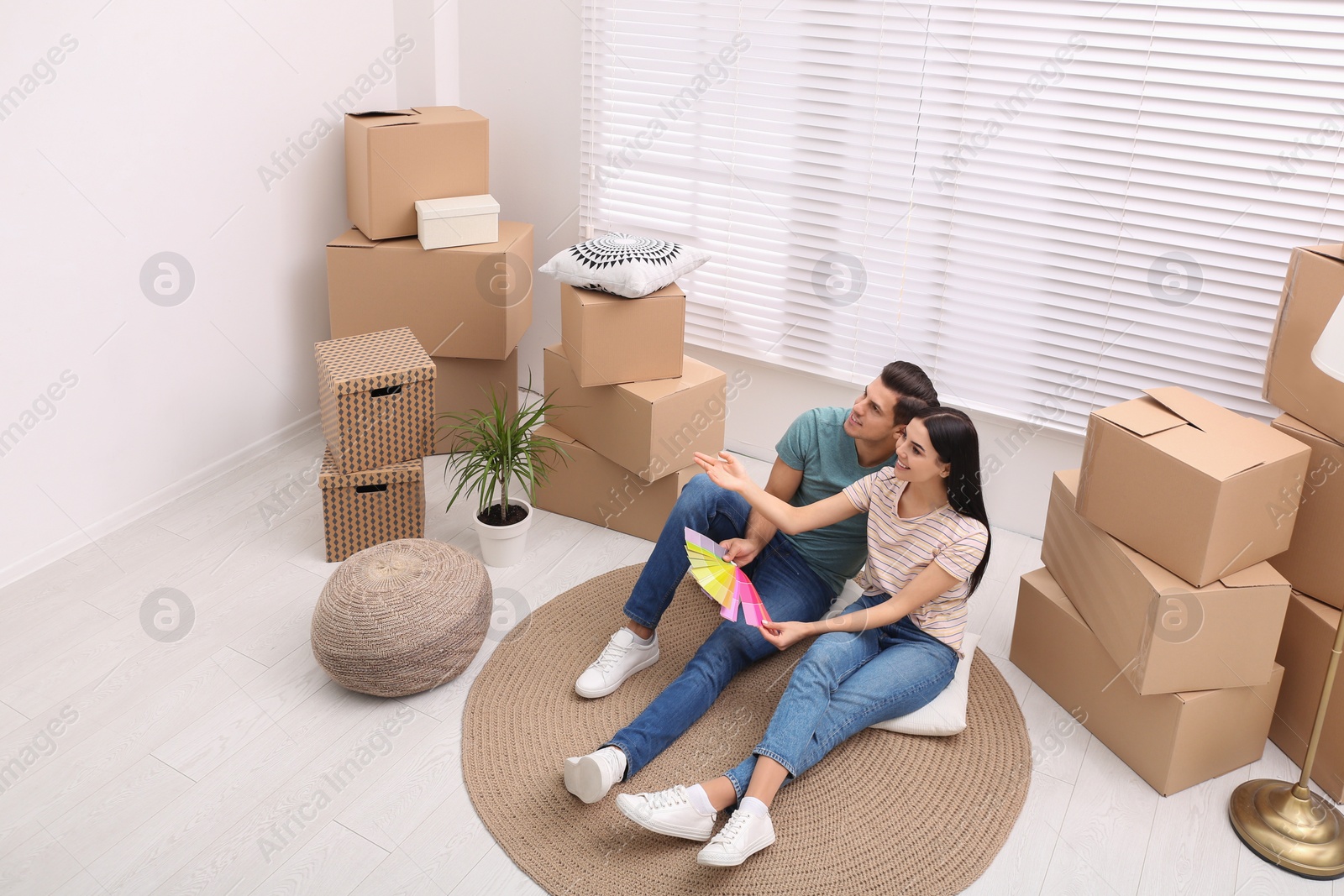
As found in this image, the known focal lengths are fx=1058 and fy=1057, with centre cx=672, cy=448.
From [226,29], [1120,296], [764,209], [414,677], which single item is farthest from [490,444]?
[1120,296]

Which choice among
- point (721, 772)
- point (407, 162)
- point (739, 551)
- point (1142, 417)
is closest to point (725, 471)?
point (739, 551)

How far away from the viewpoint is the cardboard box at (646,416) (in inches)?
114

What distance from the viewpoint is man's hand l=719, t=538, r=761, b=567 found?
2.47m

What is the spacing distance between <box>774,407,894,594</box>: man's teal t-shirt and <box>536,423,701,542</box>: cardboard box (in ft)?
1.91

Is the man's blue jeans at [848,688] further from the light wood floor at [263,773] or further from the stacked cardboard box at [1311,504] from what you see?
the stacked cardboard box at [1311,504]

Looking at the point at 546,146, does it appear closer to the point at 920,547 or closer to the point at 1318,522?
the point at 920,547

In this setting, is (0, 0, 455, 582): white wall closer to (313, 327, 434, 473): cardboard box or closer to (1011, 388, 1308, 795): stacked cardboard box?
(313, 327, 434, 473): cardboard box

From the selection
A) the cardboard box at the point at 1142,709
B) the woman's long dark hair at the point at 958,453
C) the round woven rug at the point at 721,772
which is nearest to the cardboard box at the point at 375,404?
the round woven rug at the point at 721,772

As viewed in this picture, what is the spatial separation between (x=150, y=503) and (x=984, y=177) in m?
2.57

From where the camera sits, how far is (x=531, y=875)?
6.56ft

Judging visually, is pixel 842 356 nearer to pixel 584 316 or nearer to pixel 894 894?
pixel 584 316

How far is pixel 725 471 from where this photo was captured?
239 cm

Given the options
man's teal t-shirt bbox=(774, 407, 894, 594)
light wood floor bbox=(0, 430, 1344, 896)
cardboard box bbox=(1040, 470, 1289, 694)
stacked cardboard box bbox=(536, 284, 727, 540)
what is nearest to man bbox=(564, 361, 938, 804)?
man's teal t-shirt bbox=(774, 407, 894, 594)

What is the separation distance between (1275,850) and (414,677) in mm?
1811
